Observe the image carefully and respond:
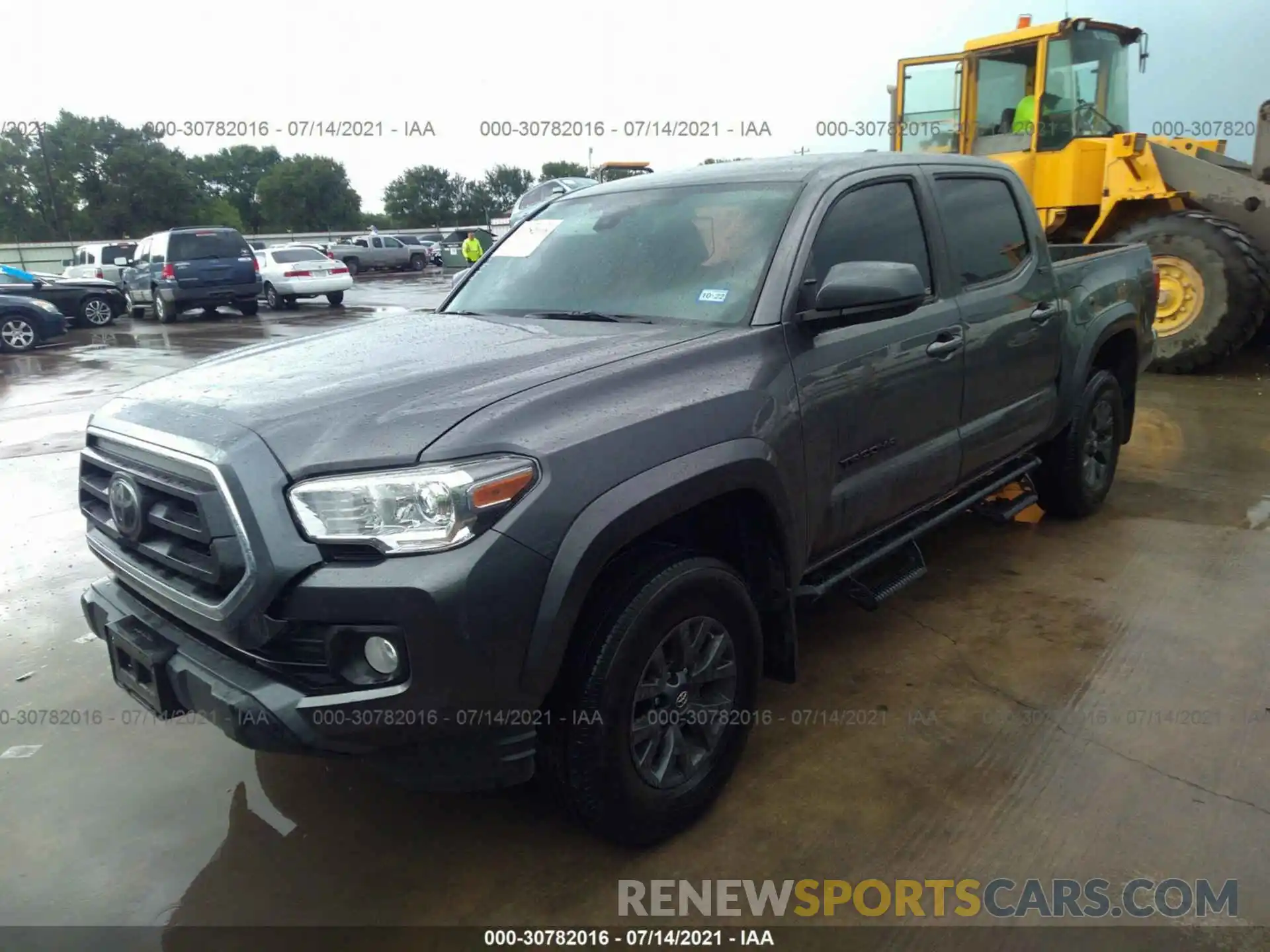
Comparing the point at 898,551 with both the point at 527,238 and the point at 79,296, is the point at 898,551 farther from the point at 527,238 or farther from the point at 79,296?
the point at 79,296

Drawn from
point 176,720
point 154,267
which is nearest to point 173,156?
point 154,267

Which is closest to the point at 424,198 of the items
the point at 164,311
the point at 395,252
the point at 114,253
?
the point at 395,252

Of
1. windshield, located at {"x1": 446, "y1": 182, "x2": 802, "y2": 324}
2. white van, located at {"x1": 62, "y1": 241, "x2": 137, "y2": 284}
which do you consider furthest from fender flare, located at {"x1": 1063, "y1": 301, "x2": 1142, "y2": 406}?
white van, located at {"x1": 62, "y1": 241, "x2": 137, "y2": 284}

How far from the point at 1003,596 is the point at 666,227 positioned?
2.31 meters

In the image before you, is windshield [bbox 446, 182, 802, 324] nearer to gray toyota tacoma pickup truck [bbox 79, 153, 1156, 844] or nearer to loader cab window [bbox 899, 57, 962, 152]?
gray toyota tacoma pickup truck [bbox 79, 153, 1156, 844]

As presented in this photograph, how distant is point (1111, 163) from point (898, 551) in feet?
23.8

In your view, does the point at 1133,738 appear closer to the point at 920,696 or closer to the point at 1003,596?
the point at 920,696

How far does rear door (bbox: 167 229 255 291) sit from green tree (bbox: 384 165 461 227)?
4314 centimetres

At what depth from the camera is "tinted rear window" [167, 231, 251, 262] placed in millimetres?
18062

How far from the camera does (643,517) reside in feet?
7.51

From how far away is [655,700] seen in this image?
8.12ft

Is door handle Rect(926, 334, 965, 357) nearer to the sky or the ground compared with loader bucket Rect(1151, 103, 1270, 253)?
nearer to the ground

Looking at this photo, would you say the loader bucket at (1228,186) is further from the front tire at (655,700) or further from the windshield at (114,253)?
the windshield at (114,253)

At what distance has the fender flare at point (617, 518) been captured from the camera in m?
2.11
